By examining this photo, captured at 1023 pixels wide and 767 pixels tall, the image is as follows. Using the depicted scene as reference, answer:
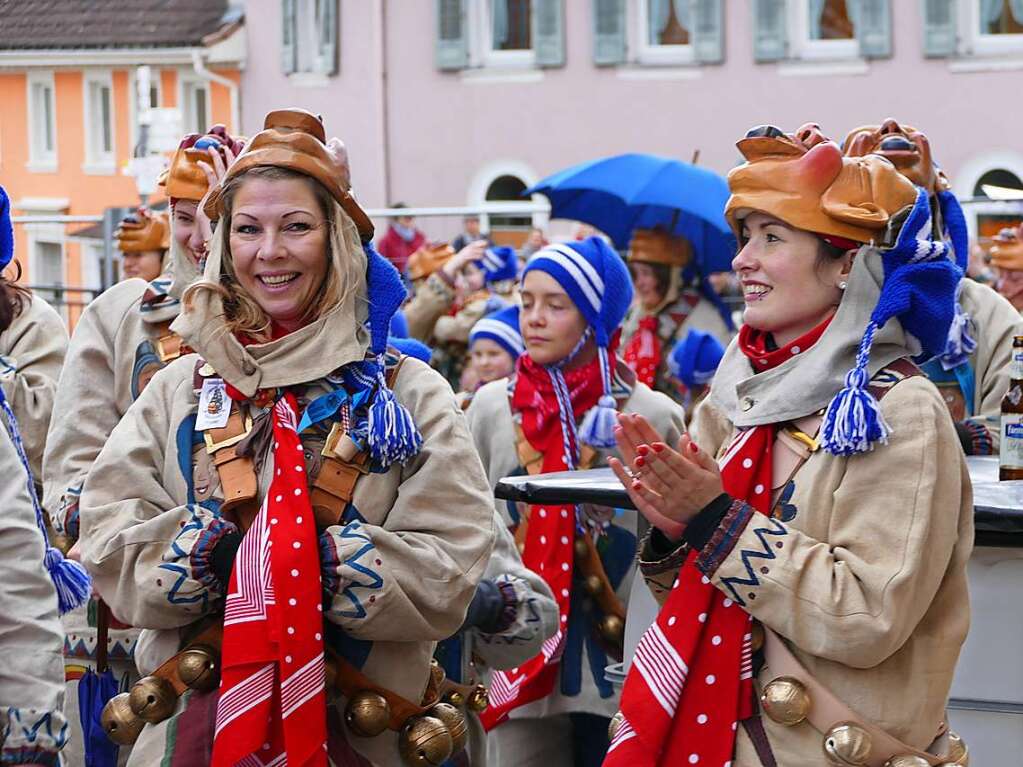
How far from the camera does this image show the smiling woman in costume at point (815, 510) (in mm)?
3779

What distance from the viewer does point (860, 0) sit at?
2858 centimetres

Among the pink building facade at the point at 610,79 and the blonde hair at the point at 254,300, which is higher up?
the pink building facade at the point at 610,79

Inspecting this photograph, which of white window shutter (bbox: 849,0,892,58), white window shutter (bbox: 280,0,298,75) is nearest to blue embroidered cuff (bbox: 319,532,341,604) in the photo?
white window shutter (bbox: 849,0,892,58)

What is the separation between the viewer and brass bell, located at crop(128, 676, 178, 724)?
421cm

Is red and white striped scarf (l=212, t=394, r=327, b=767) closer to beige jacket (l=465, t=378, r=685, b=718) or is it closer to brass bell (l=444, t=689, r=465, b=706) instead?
brass bell (l=444, t=689, r=465, b=706)

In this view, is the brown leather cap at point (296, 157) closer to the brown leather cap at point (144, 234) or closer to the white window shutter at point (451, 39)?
the brown leather cap at point (144, 234)

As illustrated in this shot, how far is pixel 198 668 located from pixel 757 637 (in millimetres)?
1251

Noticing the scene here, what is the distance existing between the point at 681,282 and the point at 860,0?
65.5 feet

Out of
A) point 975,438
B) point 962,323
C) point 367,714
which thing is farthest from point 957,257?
point 367,714

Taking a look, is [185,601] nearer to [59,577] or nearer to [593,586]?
[59,577]

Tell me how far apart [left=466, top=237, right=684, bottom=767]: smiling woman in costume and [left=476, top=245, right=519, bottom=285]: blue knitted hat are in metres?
5.65

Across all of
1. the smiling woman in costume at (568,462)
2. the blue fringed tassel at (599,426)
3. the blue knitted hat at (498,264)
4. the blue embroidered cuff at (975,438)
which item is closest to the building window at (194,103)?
the blue knitted hat at (498,264)

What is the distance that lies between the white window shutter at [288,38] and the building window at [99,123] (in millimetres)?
3791

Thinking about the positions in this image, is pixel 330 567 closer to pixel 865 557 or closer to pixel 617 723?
pixel 617 723
